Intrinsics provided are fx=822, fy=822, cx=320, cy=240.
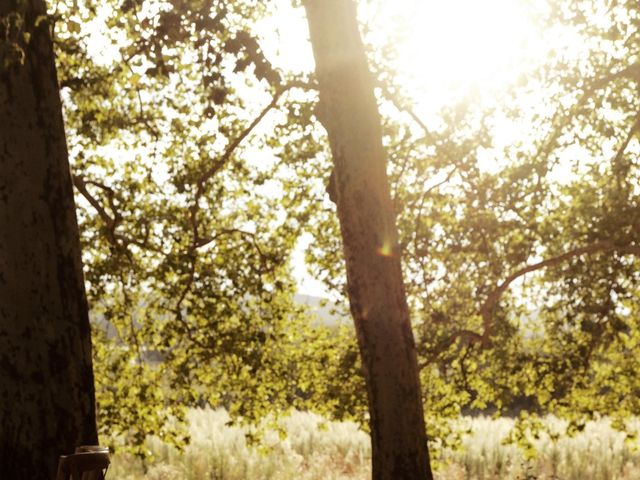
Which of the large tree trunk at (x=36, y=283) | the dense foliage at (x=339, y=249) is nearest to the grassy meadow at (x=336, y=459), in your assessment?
the dense foliage at (x=339, y=249)

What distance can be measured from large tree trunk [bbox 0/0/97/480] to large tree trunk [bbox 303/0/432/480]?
323 cm

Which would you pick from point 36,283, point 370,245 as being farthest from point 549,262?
point 36,283

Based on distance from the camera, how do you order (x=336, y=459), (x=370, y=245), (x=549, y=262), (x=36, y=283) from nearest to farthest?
(x=36, y=283) < (x=370, y=245) < (x=549, y=262) < (x=336, y=459)

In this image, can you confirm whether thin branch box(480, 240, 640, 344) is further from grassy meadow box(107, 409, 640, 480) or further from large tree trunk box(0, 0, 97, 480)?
large tree trunk box(0, 0, 97, 480)

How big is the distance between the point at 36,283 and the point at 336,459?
605 inches

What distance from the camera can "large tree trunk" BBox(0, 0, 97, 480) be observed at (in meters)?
5.01

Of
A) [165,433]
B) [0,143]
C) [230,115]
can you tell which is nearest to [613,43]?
[230,115]

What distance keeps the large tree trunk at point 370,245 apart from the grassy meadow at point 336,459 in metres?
8.04

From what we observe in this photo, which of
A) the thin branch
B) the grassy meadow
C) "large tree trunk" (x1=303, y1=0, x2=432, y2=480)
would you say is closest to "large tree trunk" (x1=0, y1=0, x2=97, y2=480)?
"large tree trunk" (x1=303, y1=0, x2=432, y2=480)

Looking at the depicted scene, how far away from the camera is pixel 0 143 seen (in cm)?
529

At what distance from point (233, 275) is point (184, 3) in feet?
23.5

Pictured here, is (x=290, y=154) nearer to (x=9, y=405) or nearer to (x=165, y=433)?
(x=165, y=433)

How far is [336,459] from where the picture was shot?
64.1ft

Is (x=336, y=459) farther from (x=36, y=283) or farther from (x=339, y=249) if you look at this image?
(x=36, y=283)
